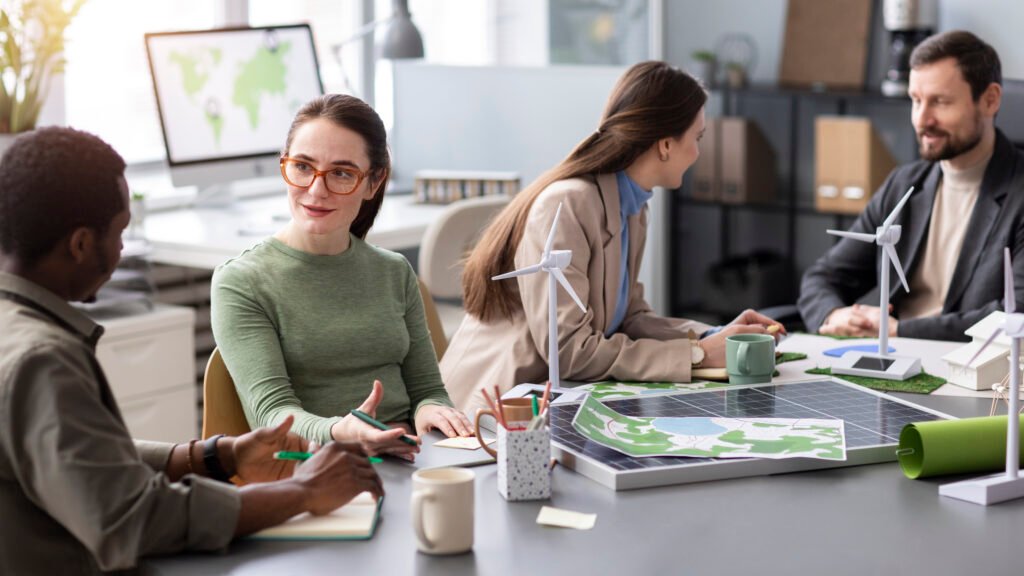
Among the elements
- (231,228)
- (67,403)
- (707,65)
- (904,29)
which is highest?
(904,29)

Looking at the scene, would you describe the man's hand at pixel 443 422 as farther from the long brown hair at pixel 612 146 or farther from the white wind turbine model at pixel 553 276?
the long brown hair at pixel 612 146

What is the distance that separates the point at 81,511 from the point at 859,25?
154 inches

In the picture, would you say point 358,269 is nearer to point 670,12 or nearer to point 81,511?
point 81,511

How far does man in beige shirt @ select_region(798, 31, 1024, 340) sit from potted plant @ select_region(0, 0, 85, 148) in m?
2.02

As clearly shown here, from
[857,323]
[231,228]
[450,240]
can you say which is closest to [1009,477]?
[857,323]

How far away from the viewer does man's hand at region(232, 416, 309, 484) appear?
152 centimetres

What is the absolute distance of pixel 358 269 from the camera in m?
2.03

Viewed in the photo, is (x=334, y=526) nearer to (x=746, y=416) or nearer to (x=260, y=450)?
(x=260, y=450)

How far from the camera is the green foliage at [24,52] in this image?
10.5ft

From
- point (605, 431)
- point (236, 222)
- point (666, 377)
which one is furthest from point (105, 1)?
point (605, 431)

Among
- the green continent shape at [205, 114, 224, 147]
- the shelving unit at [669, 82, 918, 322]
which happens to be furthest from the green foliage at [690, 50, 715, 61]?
the green continent shape at [205, 114, 224, 147]

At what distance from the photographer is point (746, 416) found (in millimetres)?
1812

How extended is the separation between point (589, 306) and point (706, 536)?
0.95m

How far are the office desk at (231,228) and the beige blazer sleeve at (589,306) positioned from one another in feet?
4.12
